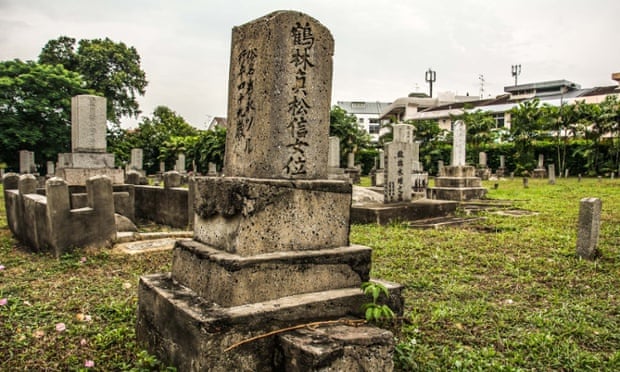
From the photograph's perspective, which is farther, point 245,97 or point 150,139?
point 150,139

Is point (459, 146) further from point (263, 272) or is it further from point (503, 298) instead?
point (263, 272)

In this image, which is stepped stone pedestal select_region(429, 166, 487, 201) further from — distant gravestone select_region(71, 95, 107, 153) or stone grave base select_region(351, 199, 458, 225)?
distant gravestone select_region(71, 95, 107, 153)

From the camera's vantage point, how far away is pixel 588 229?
523 cm

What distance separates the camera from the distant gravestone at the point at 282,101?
274 cm

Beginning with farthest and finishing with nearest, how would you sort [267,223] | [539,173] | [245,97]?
[539,173] < [245,97] < [267,223]

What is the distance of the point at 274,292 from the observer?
8.29 ft

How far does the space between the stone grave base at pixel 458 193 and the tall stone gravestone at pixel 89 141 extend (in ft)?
30.1

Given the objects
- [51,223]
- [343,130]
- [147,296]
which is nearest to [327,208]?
[147,296]

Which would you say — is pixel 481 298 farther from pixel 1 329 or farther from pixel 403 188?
pixel 403 188

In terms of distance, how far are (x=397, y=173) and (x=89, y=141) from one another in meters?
6.60

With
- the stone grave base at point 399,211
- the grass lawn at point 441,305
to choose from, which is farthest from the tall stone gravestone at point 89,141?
the stone grave base at point 399,211

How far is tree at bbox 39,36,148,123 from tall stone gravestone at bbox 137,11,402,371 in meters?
31.6

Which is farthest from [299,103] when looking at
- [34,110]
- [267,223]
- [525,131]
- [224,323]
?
[525,131]

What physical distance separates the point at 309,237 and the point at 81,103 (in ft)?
27.4
